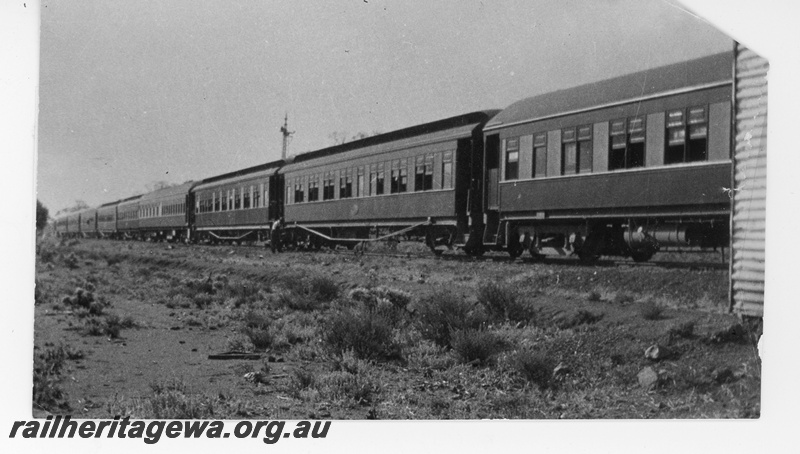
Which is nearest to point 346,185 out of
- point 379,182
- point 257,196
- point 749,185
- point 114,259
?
point 379,182

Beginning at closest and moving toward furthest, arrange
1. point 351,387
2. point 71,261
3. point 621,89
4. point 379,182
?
1. point 351,387
2. point 621,89
3. point 71,261
4. point 379,182

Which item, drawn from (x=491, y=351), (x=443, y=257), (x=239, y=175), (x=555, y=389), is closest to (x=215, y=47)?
(x=239, y=175)

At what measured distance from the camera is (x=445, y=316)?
4.85 meters

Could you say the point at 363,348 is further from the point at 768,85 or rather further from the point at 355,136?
the point at 768,85

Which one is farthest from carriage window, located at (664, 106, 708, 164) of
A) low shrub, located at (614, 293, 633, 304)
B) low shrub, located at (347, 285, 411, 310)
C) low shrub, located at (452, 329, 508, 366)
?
low shrub, located at (347, 285, 411, 310)

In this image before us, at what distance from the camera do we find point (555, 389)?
4.54m

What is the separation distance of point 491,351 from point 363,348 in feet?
3.14

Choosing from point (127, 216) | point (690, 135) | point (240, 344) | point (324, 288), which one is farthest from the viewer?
point (127, 216)

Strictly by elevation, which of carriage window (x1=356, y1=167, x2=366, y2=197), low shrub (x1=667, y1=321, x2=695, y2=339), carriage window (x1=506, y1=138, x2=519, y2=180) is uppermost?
carriage window (x1=506, y1=138, x2=519, y2=180)

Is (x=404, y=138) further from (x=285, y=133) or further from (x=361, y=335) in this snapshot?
(x=361, y=335)

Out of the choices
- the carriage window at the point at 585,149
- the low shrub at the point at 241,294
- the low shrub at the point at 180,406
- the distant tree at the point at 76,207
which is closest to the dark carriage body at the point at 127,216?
the distant tree at the point at 76,207

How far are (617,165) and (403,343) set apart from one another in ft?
7.33

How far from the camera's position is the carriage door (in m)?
5.71

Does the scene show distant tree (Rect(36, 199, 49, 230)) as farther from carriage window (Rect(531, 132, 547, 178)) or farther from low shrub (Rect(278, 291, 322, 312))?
carriage window (Rect(531, 132, 547, 178))
